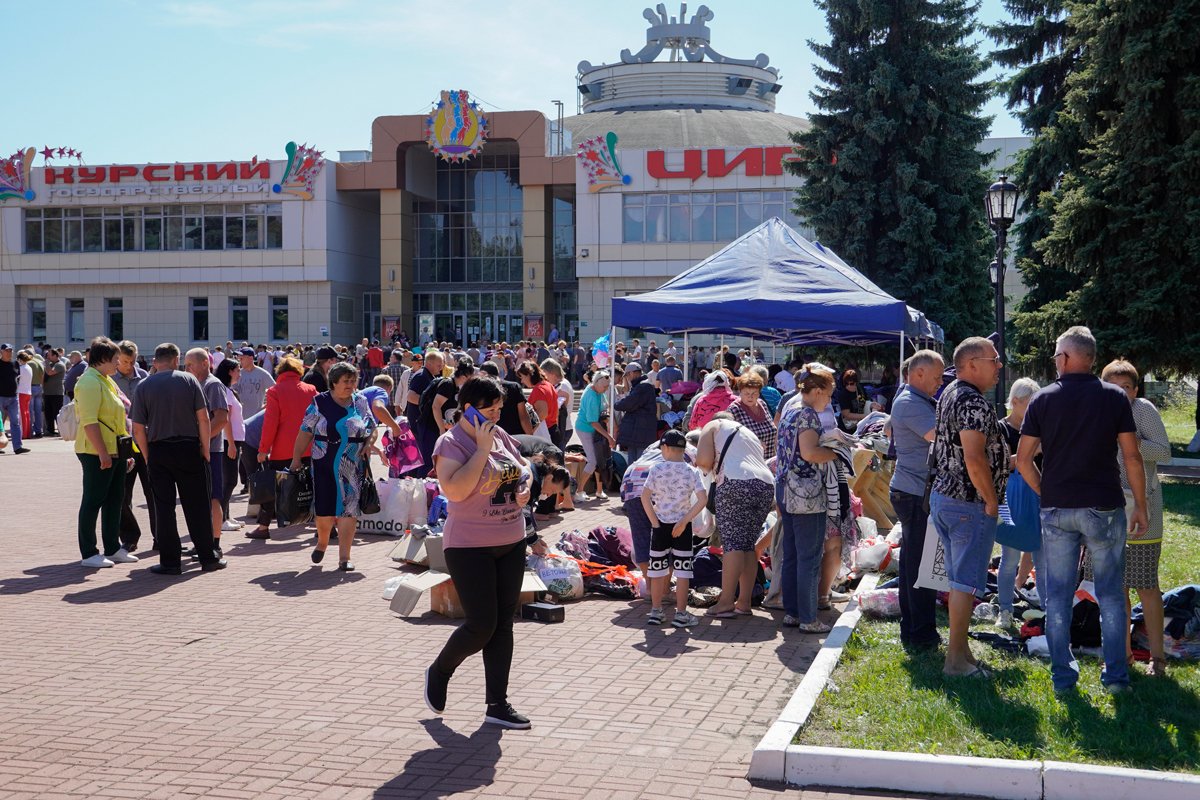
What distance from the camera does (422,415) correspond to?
1330 centimetres

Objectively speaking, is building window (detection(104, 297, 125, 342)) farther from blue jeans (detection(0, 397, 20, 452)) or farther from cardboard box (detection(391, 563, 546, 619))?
cardboard box (detection(391, 563, 546, 619))

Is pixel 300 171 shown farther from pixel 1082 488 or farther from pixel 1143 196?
pixel 1082 488

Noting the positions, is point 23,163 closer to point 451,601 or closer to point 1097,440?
point 451,601

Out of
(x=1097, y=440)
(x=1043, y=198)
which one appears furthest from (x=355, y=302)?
(x=1097, y=440)

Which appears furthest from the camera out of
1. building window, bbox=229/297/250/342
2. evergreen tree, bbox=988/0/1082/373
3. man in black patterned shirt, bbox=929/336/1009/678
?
building window, bbox=229/297/250/342

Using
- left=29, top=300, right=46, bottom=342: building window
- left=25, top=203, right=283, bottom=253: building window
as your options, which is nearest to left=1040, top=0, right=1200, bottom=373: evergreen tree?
left=25, top=203, right=283, bottom=253: building window

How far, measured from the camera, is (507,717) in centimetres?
593

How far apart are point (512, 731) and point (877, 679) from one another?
213 centimetres

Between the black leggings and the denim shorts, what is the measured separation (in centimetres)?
252

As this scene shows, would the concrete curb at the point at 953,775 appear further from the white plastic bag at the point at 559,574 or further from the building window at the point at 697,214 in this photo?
the building window at the point at 697,214

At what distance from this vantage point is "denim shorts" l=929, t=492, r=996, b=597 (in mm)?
6645

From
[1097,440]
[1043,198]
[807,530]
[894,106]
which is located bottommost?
[807,530]

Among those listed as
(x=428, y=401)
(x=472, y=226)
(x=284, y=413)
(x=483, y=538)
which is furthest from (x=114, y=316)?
(x=483, y=538)

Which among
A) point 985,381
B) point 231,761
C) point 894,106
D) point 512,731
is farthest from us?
point 894,106
